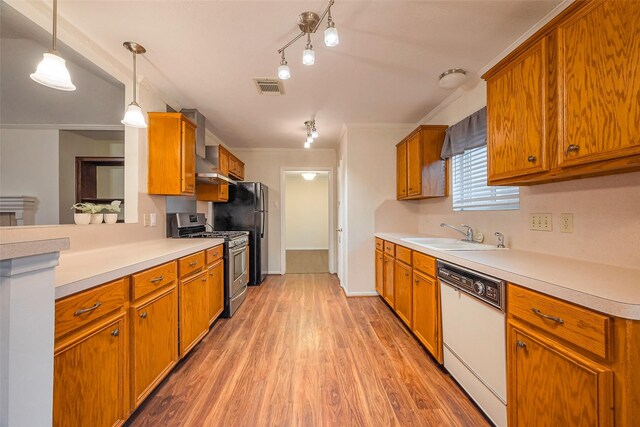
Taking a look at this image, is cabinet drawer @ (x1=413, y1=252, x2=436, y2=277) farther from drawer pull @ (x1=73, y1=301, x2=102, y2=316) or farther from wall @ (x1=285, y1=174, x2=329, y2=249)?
wall @ (x1=285, y1=174, x2=329, y2=249)

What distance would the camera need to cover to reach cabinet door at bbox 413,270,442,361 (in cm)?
193

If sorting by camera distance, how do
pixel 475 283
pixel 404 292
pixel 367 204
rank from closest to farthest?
pixel 475 283 → pixel 404 292 → pixel 367 204

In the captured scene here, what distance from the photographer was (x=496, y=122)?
66.8 inches

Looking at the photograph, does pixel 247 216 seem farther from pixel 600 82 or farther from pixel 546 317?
→ pixel 600 82

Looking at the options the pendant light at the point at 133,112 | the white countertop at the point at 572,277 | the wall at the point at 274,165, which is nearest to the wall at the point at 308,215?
the wall at the point at 274,165

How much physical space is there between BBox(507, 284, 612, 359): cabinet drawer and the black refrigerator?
3.55 m

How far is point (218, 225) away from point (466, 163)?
11.9 feet

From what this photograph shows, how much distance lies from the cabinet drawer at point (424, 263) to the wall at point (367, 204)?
133 centimetres

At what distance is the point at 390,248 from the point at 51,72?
2.95 metres

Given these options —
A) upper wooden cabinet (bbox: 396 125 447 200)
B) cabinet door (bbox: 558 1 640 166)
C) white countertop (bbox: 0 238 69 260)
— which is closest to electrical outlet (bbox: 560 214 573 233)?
cabinet door (bbox: 558 1 640 166)

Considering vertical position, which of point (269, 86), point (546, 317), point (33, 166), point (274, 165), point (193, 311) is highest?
point (269, 86)

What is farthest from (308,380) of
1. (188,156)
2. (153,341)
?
(188,156)

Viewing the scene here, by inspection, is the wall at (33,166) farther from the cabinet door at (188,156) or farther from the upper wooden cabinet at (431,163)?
the upper wooden cabinet at (431,163)

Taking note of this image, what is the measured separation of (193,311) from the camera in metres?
2.12
